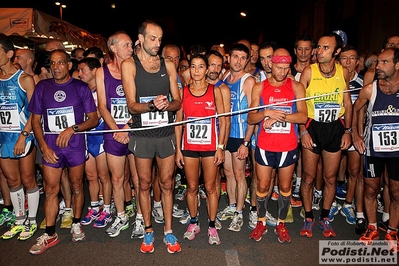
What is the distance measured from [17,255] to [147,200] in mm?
1672

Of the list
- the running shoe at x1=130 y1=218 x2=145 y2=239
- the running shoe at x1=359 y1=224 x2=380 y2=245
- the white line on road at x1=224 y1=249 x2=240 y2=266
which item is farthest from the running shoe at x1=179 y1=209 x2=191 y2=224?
the running shoe at x1=359 y1=224 x2=380 y2=245

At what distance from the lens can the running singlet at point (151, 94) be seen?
3.46 m

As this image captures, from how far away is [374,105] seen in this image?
12.1 ft

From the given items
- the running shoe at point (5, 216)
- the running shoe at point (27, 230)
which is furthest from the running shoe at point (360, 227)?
the running shoe at point (5, 216)

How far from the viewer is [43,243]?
3824mm

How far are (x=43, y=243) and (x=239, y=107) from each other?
3083mm

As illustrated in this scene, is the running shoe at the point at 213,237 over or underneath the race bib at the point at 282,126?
underneath

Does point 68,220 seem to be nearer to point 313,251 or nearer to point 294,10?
point 313,251

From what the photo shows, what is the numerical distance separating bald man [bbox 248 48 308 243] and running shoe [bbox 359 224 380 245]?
92 cm

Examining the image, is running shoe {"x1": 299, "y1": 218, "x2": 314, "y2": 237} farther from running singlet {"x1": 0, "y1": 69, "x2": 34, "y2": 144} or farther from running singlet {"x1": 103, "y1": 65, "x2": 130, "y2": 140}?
running singlet {"x1": 0, "y1": 69, "x2": 34, "y2": 144}

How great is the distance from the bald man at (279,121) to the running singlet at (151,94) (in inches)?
43.5

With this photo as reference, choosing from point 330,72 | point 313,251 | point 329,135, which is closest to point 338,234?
point 313,251

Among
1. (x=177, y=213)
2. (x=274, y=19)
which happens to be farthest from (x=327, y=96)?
(x=274, y=19)

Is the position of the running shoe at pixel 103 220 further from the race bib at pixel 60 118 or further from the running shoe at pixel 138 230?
the race bib at pixel 60 118
